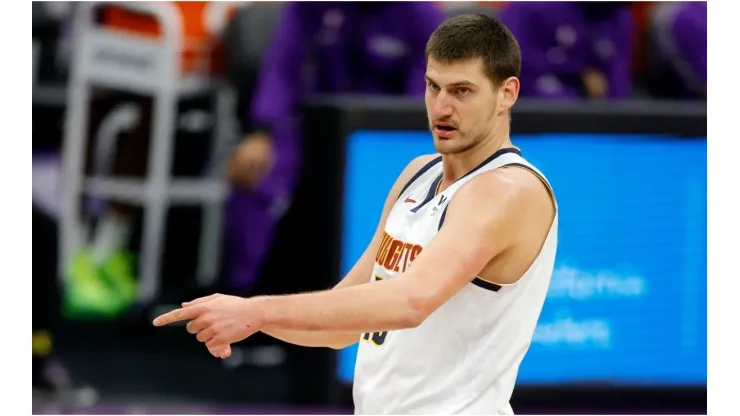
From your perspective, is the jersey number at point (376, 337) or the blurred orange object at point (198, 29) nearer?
the jersey number at point (376, 337)

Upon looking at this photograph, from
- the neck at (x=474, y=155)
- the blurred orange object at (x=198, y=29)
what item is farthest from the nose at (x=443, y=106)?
the blurred orange object at (x=198, y=29)

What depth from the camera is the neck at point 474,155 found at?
3115 mm

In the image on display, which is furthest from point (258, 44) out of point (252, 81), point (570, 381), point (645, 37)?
point (570, 381)

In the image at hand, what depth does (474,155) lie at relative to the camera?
3.13m

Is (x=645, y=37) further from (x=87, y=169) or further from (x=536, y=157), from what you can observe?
(x=87, y=169)

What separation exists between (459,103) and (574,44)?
384cm

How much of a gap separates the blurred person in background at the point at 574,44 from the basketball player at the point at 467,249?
3.45 m

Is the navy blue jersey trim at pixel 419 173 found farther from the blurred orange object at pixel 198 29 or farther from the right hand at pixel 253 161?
the blurred orange object at pixel 198 29

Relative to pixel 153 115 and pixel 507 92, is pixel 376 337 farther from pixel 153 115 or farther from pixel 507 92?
pixel 153 115

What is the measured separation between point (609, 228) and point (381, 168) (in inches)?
44.3

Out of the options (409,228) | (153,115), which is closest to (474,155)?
(409,228)

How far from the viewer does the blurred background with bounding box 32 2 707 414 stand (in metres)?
5.52

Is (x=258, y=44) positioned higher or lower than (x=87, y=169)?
higher

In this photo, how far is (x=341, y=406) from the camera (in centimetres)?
537
